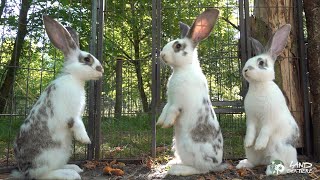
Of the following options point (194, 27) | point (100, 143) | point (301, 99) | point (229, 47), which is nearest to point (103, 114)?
point (100, 143)

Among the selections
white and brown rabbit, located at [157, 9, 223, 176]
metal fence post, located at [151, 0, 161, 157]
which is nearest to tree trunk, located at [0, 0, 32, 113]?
metal fence post, located at [151, 0, 161, 157]

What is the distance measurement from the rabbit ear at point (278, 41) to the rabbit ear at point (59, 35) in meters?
2.41

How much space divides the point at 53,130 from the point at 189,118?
4.78ft

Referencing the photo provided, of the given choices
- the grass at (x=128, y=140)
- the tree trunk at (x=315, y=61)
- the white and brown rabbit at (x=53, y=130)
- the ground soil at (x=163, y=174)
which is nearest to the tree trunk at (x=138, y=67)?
the grass at (x=128, y=140)

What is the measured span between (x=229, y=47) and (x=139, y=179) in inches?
107

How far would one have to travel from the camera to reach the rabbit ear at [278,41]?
14.9 ft

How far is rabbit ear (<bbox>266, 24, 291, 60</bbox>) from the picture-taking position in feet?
14.9

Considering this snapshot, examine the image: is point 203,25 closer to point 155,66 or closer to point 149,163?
point 155,66

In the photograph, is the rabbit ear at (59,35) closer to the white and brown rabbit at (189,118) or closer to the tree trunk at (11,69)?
the white and brown rabbit at (189,118)

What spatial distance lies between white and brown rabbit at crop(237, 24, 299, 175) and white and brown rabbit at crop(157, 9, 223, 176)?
1.68 feet

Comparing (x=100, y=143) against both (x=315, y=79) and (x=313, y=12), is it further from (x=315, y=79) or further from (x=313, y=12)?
(x=313, y=12)

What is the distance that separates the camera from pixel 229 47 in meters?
5.71

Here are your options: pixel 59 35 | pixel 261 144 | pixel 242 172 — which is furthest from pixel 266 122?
pixel 59 35

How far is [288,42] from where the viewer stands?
527cm
